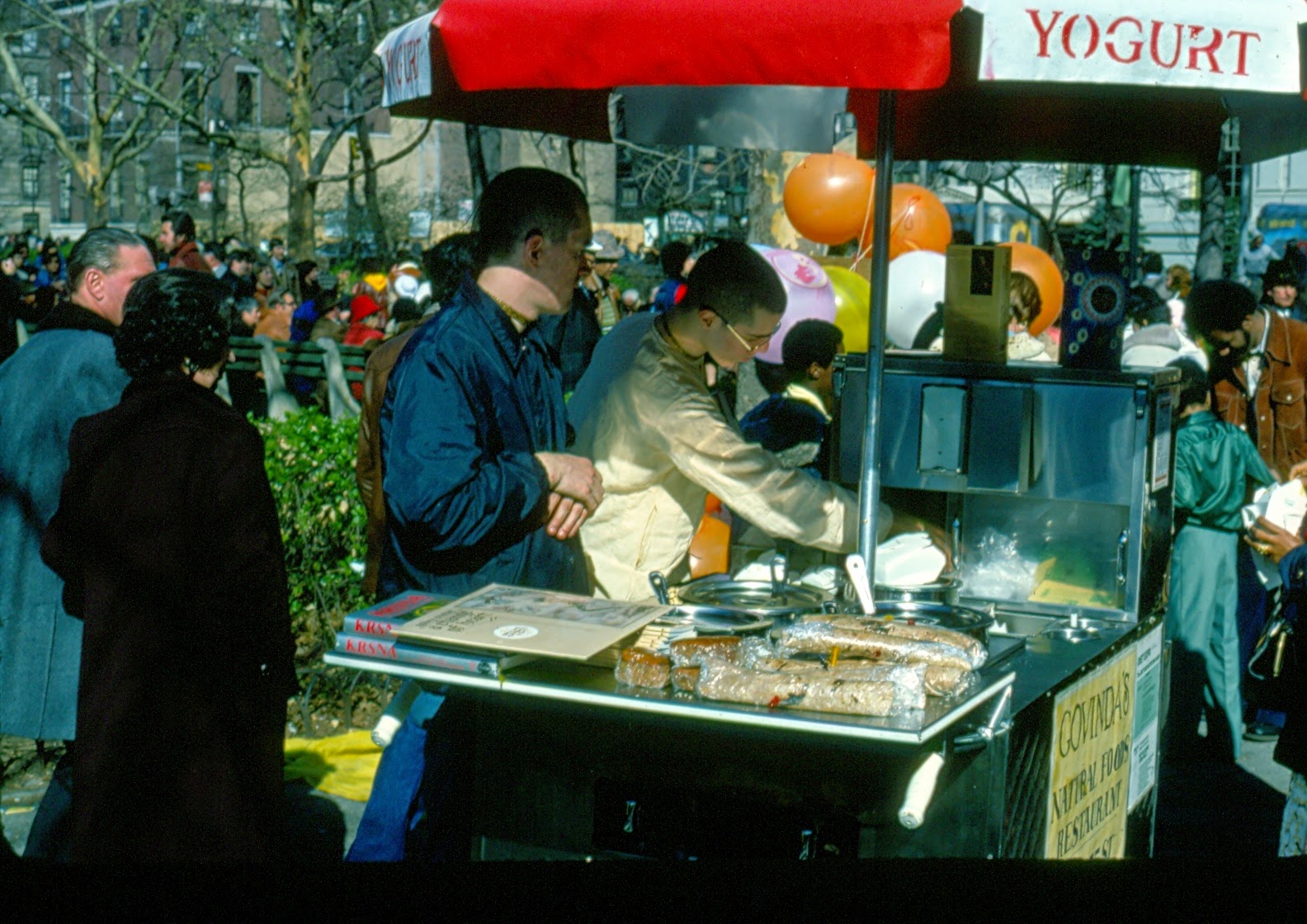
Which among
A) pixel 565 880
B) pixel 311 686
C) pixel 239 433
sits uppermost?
pixel 239 433

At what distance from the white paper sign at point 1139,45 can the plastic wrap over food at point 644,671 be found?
4.27 feet

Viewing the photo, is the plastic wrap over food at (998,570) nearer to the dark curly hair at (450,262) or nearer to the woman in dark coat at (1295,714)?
the woman in dark coat at (1295,714)

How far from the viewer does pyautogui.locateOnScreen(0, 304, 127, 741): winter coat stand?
4.08 meters

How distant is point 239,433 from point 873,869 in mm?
2366

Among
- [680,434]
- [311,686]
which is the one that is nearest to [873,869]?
[680,434]

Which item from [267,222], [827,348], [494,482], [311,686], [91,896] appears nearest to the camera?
[91,896]

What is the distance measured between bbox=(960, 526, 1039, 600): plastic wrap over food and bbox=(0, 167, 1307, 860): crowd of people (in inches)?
7.7

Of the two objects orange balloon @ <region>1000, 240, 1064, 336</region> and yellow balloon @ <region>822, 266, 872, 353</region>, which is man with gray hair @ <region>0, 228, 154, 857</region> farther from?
orange balloon @ <region>1000, 240, 1064, 336</region>

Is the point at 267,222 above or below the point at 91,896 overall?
above

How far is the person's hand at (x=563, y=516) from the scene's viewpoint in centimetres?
337

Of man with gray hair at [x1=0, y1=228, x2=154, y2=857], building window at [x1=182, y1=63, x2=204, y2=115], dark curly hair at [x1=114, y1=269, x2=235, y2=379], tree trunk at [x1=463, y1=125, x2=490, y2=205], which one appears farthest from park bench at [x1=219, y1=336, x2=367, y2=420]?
building window at [x1=182, y1=63, x2=204, y2=115]

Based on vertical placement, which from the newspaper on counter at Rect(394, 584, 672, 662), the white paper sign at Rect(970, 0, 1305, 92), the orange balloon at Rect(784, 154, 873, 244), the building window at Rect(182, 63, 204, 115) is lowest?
the newspaper on counter at Rect(394, 584, 672, 662)

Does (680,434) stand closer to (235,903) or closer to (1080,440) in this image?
(1080,440)

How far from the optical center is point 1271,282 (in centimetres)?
986
